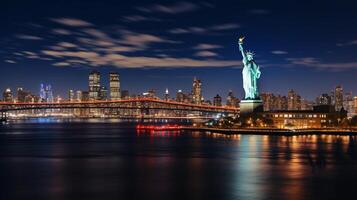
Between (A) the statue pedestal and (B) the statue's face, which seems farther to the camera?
(A) the statue pedestal

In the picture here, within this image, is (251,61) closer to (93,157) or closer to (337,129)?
(337,129)

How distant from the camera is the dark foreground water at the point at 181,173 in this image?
66.2 ft

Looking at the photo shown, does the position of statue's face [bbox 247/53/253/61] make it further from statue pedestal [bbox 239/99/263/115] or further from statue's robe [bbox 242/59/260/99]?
statue pedestal [bbox 239/99/263/115]

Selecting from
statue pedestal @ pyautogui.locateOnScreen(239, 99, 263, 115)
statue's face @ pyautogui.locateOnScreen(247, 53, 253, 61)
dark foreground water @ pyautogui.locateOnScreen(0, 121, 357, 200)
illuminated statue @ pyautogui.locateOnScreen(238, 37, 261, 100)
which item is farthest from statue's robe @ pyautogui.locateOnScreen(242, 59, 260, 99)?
dark foreground water @ pyautogui.locateOnScreen(0, 121, 357, 200)

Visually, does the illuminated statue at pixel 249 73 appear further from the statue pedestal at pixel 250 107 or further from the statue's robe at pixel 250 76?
the statue pedestal at pixel 250 107

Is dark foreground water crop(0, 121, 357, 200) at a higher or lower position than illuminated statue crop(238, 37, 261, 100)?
lower

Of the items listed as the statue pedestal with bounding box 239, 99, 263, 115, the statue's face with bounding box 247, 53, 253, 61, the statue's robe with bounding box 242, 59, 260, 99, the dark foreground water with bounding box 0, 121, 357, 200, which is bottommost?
the dark foreground water with bounding box 0, 121, 357, 200

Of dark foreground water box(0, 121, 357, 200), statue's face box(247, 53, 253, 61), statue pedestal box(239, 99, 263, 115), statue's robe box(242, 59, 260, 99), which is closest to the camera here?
dark foreground water box(0, 121, 357, 200)

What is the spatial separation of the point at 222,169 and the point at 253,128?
31.4 m

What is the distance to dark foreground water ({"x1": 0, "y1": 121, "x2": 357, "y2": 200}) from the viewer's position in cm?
2019

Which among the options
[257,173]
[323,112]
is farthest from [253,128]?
[257,173]

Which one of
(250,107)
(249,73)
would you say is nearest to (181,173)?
(249,73)

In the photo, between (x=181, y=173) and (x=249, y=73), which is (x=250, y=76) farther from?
(x=181, y=173)

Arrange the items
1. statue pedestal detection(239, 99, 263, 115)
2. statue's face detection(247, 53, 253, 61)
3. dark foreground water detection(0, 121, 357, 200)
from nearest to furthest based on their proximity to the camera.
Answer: dark foreground water detection(0, 121, 357, 200) < statue's face detection(247, 53, 253, 61) < statue pedestal detection(239, 99, 263, 115)
